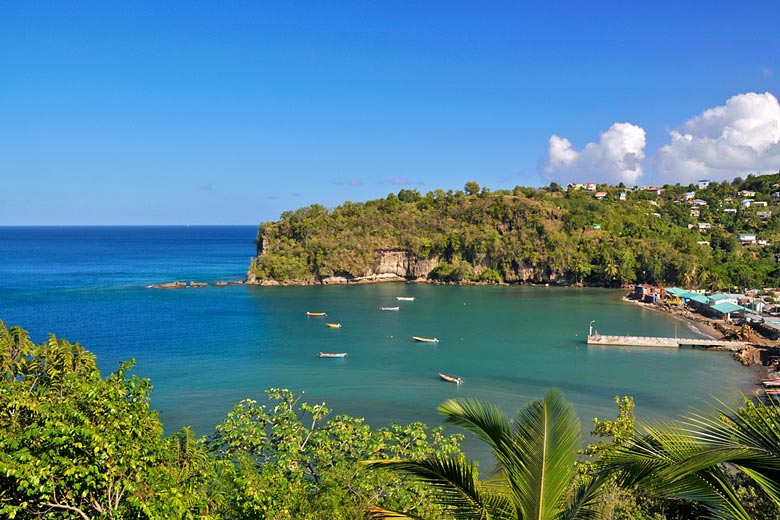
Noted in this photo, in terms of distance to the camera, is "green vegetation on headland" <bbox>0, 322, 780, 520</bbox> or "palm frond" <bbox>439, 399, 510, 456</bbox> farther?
"palm frond" <bbox>439, 399, 510, 456</bbox>

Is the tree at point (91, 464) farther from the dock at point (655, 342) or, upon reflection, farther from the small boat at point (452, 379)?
the dock at point (655, 342)

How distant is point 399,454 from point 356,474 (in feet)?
8.21

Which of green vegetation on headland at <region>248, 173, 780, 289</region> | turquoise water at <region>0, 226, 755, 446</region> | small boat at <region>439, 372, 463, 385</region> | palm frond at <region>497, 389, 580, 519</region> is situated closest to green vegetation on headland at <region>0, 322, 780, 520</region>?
palm frond at <region>497, 389, 580, 519</region>

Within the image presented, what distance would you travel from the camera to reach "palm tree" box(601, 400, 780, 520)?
3992 mm

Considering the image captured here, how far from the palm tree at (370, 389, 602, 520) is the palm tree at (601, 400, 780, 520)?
38 cm

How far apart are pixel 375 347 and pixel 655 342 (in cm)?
2104

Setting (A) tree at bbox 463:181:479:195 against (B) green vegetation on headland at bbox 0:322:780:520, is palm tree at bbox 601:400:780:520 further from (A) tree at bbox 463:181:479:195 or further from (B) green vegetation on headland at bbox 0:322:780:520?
(A) tree at bbox 463:181:479:195

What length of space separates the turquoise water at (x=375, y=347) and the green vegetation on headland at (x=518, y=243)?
6.65 m

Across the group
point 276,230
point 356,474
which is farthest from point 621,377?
point 276,230

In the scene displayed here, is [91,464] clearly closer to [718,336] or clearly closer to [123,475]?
[123,475]

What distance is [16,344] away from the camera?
1905cm

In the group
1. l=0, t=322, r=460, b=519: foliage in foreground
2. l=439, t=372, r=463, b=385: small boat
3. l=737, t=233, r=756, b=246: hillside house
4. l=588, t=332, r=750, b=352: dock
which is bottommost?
l=439, t=372, r=463, b=385: small boat

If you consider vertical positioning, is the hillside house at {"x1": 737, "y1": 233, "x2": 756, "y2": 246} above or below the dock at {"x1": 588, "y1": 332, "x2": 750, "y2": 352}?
above

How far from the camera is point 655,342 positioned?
139 feet
